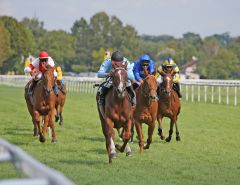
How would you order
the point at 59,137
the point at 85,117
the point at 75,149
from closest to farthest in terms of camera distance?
the point at 75,149, the point at 59,137, the point at 85,117

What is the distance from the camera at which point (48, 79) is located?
1378cm

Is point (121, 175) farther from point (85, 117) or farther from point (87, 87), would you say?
point (87, 87)

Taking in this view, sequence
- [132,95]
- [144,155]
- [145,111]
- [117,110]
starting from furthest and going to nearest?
1. [145,111]
2. [144,155]
3. [132,95]
4. [117,110]

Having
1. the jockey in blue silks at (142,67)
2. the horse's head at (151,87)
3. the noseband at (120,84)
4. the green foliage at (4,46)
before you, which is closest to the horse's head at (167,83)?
the jockey in blue silks at (142,67)

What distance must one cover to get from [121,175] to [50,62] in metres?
5.77

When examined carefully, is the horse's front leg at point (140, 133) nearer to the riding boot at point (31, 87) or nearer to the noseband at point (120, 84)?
the noseband at point (120, 84)

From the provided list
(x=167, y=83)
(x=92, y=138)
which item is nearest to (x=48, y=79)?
(x=92, y=138)

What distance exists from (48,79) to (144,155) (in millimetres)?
2977

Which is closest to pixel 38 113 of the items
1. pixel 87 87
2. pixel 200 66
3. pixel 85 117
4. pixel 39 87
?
pixel 39 87

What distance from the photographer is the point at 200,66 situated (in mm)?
131125

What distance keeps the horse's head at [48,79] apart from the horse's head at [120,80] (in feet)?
11.3

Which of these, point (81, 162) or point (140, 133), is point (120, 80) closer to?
point (81, 162)

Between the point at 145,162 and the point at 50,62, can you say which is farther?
the point at 50,62

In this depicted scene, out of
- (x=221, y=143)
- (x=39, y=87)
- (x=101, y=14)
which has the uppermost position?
(x=101, y=14)
